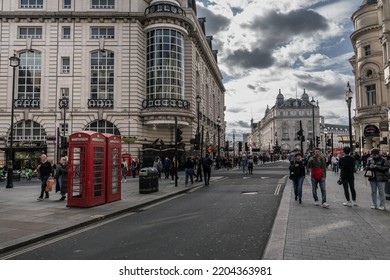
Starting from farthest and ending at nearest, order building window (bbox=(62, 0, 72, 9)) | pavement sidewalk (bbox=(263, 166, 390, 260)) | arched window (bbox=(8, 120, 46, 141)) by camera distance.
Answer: building window (bbox=(62, 0, 72, 9)), arched window (bbox=(8, 120, 46, 141)), pavement sidewalk (bbox=(263, 166, 390, 260))

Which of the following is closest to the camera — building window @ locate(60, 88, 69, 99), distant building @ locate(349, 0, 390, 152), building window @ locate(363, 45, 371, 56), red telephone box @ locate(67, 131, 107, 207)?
red telephone box @ locate(67, 131, 107, 207)

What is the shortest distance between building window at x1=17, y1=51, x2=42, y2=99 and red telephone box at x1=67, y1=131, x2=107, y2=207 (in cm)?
2703

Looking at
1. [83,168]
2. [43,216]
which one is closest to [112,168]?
[83,168]

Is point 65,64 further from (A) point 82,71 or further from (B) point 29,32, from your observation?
(B) point 29,32

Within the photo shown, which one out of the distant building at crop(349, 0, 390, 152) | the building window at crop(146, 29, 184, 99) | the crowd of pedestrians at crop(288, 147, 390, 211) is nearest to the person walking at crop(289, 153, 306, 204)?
the crowd of pedestrians at crop(288, 147, 390, 211)

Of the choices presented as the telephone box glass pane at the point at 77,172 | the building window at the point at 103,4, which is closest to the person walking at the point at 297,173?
the telephone box glass pane at the point at 77,172

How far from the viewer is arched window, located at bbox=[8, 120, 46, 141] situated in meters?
33.6

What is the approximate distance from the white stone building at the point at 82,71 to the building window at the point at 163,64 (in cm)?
11

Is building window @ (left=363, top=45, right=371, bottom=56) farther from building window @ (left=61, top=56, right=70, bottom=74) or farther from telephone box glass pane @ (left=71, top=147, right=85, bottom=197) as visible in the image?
telephone box glass pane @ (left=71, top=147, right=85, bottom=197)

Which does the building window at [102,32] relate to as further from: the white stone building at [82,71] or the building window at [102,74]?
the building window at [102,74]

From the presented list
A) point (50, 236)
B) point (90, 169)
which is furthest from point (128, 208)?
point (50, 236)

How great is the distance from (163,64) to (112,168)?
82.2ft

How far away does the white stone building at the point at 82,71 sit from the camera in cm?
3369

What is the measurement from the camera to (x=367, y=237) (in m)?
6.20
